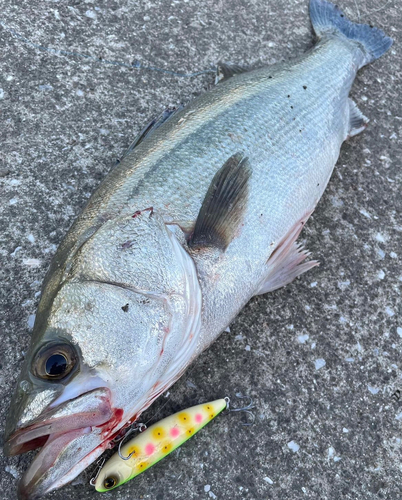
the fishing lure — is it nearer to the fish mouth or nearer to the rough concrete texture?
the rough concrete texture

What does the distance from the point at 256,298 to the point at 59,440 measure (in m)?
1.33

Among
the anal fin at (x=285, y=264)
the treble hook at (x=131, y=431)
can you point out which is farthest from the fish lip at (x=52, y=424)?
the anal fin at (x=285, y=264)

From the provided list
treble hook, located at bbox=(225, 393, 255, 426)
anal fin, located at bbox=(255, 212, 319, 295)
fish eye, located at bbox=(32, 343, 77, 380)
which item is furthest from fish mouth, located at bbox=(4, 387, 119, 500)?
anal fin, located at bbox=(255, 212, 319, 295)

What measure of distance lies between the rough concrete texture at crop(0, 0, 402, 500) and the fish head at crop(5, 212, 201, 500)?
0.49 meters

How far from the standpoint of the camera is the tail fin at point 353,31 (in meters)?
3.26

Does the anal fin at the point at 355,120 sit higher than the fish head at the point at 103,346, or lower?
lower

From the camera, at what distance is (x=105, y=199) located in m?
1.92

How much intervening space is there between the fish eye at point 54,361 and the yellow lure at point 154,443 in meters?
0.59

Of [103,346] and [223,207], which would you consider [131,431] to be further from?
[223,207]

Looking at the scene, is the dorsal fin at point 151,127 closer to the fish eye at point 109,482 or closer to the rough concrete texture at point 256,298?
the rough concrete texture at point 256,298

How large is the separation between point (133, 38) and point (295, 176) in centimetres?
181

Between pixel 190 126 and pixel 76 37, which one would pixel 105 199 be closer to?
pixel 190 126

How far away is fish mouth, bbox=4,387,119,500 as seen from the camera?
54.4 inches

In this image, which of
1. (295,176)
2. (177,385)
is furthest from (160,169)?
(177,385)
